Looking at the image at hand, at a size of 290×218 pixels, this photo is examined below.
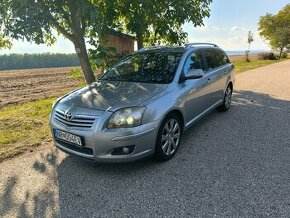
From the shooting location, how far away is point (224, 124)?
19.0 feet

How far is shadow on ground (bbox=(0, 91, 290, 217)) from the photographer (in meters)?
2.95

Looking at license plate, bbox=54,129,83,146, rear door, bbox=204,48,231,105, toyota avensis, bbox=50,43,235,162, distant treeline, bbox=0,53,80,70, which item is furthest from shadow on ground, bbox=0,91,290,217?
distant treeline, bbox=0,53,80,70

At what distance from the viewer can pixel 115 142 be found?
3.43m

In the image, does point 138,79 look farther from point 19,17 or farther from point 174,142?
point 19,17

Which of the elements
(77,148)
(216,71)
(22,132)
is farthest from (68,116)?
(216,71)

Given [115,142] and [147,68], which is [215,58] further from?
[115,142]

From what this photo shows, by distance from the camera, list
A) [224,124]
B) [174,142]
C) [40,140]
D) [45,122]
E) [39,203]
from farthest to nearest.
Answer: [45,122] → [224,124] → [40,140] → [174,142] → [39,203]

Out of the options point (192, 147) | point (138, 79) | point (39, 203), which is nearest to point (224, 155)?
point (192, 147)

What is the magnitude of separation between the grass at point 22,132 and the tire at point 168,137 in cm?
258

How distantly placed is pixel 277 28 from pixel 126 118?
46.3 meters

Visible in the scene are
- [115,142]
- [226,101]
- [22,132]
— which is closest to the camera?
[115,142]

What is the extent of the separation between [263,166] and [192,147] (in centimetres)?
119

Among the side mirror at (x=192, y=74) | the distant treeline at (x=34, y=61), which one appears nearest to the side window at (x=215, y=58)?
the side mirror at (x=192, y=74)

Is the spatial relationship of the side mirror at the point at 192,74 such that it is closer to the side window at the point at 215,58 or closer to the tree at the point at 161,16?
the side window at the point at 215,58
